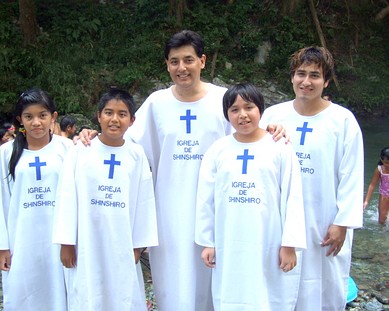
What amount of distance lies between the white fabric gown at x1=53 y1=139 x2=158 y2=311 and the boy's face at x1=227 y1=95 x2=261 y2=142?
65cm

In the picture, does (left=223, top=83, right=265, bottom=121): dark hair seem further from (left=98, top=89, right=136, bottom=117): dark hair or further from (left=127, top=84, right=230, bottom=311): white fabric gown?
(left=98, top=89, right=136, bottom=117): dark hair

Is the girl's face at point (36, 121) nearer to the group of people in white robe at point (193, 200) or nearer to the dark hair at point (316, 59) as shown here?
the group of people in white robe at point (193, 200)

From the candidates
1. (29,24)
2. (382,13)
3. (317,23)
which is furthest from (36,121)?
(382,13)

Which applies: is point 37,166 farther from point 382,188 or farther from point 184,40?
point 382,188

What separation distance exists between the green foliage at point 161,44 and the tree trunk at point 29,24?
0.20m

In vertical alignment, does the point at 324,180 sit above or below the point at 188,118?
below

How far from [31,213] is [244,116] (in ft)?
4.59

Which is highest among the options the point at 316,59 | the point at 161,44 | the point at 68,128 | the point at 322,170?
the point at 161,44

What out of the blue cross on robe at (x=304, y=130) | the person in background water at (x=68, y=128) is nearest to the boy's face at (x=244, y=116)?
the blue cross on robe at (x=304, y=130)

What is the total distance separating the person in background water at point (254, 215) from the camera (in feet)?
9.99

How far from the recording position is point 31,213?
3328mm

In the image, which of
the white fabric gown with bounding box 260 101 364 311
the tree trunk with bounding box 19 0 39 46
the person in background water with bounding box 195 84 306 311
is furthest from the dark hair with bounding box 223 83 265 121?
the tree trunk with bounding box 19 0 39 46

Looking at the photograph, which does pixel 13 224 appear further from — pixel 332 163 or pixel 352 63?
pixel 352 63

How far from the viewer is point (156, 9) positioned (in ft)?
51.0
